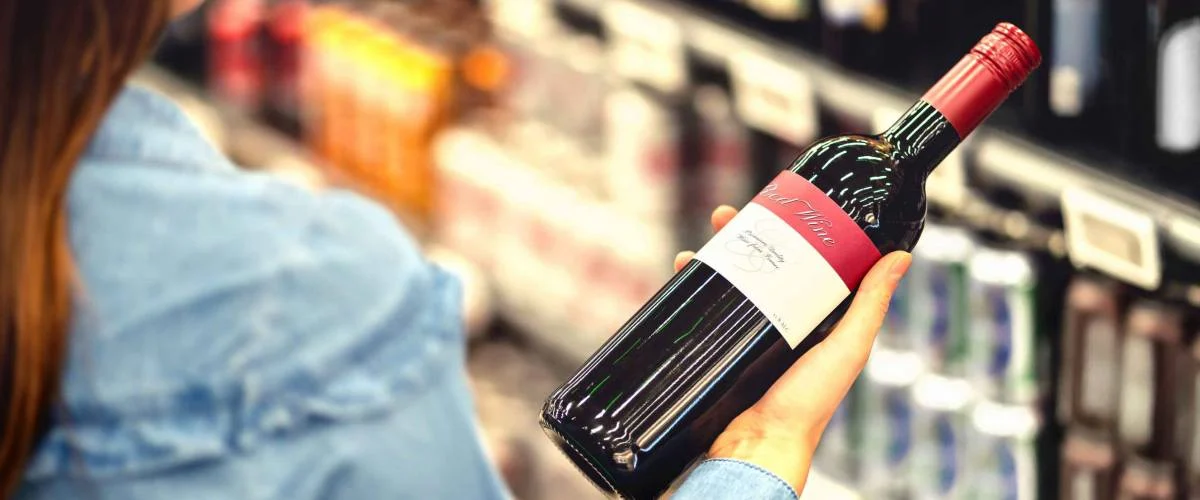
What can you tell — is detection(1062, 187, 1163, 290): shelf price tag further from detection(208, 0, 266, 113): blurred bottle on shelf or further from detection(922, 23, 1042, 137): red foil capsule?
detection(208, 0, 266, 113): blurred bottle on shelf

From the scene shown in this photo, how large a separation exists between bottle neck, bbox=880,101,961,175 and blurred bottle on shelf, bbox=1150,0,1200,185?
43cm

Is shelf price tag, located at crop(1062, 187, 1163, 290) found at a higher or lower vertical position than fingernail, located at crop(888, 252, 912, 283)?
lower

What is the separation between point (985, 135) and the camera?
4.81ft

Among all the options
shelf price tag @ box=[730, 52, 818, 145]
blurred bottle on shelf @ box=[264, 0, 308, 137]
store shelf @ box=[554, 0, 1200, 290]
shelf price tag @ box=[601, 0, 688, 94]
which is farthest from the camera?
blurred bottle on shelf @ box=[264, 0, 308, 137]

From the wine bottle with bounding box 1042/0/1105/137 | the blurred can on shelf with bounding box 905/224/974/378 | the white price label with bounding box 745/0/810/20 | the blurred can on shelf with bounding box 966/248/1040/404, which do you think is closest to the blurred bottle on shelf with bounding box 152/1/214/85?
the white price label with bounding box 745/0/810/20

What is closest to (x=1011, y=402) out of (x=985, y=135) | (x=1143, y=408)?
(x=1143, y=408)

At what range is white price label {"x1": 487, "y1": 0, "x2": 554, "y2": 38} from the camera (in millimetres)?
2447

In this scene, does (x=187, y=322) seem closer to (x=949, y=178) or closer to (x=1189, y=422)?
(x=949, y=178)

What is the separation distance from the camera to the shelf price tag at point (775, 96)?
5.68 ft

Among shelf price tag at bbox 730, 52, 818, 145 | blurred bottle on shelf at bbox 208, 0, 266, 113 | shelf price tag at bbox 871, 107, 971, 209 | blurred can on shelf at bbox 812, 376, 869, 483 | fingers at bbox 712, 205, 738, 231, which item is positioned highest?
fingers at bbox 712, 205, 738, 231

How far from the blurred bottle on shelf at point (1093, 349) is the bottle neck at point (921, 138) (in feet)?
1.71

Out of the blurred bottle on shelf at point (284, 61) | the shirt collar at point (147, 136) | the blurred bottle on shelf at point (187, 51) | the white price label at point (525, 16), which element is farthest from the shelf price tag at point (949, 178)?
the blurred bottle on shelf at point (187, 51)

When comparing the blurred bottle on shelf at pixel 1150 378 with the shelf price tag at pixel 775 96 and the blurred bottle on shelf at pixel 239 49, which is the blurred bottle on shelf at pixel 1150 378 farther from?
the blurred bottle on shelf at pixel 239 49

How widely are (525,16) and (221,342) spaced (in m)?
1.53
